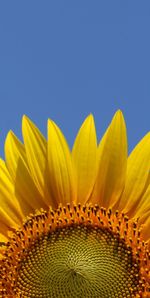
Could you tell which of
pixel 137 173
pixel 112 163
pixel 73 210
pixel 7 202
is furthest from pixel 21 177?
pixel 137 173

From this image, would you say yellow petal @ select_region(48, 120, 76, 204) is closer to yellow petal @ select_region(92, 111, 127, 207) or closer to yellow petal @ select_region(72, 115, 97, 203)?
yellow petal @ select_region(72, 115, 97, 203)

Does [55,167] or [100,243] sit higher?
[55,167]

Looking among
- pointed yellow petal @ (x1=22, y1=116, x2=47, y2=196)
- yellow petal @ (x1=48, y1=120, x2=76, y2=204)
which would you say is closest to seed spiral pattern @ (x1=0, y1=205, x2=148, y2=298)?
yellow petal @ (x1=48, y1=120, x2=76, y2=204)

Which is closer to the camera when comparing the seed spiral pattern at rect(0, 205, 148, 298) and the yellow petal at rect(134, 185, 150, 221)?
the seed spiral pattern at rect(0, 205, 148, 298)

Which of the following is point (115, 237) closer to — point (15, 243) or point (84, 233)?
point (84, 233)

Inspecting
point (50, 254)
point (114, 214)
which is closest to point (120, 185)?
point (114, 214)

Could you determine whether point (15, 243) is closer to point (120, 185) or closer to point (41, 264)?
point (41, 264)

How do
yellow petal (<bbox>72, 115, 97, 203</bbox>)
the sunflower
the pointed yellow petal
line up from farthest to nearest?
the pointed yellow petal < yellow petal (<bbox>72, 115, 97, 203</bbox>) < the sunflower
